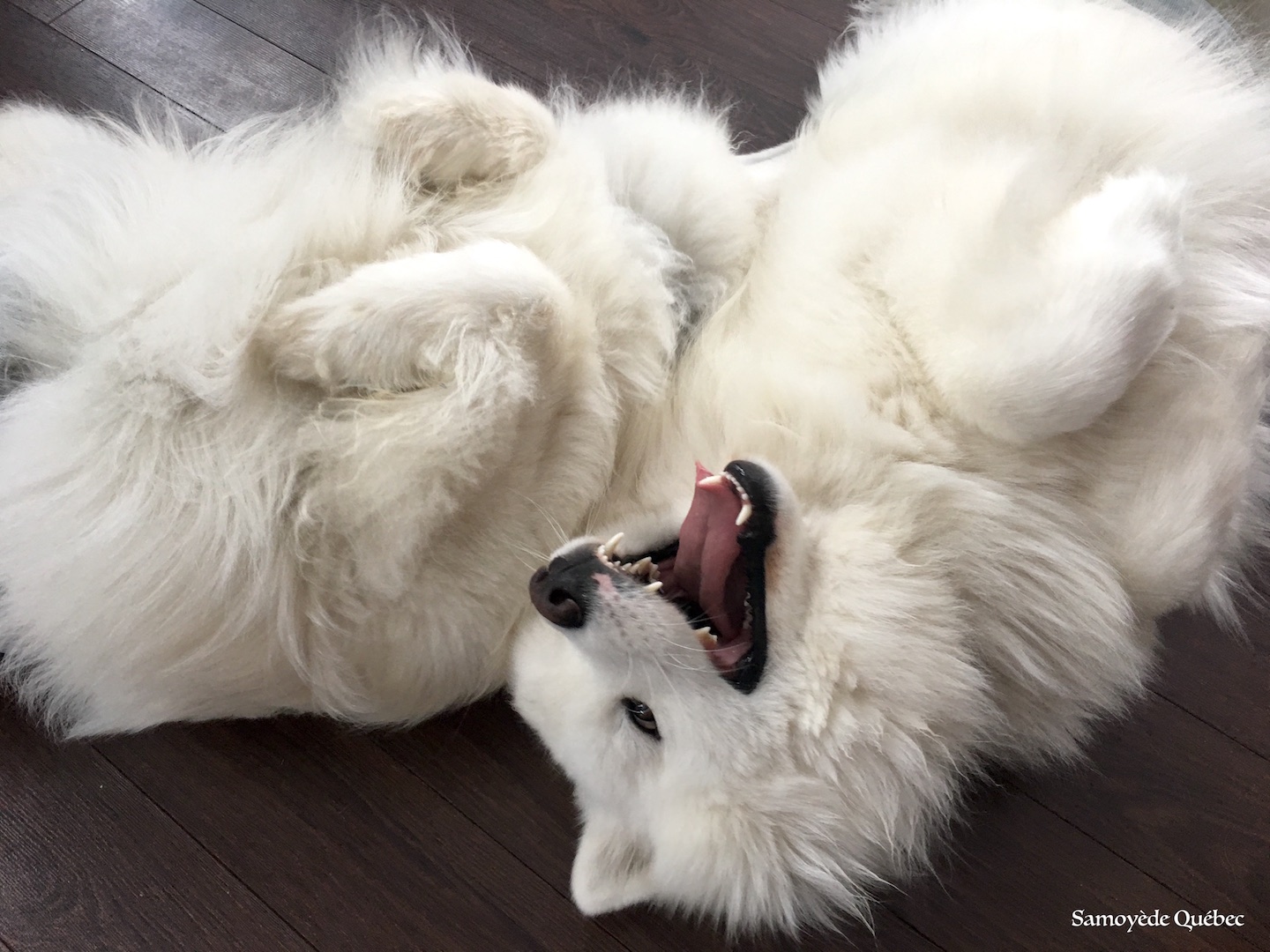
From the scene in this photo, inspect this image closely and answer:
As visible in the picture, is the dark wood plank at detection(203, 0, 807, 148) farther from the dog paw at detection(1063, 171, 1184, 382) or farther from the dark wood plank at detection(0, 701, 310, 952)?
the dark wood plank at detection(0, 701, 310, 952)

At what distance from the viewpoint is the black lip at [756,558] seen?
1057 mm

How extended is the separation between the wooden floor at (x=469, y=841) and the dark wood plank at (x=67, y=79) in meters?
1.40

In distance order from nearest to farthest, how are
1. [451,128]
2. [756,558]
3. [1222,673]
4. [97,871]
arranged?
[756,558], [451,128], [97,871], [1222,673]

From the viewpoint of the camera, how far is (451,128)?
1.42 meters

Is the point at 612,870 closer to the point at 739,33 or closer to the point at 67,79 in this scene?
the point at 739,33

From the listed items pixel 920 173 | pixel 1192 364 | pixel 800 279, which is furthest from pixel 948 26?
pixel 1192 364

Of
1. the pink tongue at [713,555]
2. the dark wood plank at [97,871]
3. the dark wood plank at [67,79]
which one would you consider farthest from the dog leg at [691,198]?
the dark wood plank at [97,871]

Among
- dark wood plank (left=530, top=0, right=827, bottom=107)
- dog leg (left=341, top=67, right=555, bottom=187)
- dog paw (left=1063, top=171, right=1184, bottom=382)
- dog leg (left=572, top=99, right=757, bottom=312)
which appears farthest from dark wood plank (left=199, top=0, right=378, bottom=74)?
dog paw (left=1063, top=171, right=1184, bottom=382)

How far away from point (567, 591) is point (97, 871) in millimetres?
1166

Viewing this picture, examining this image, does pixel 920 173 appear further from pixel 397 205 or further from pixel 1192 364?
pixel 397 205

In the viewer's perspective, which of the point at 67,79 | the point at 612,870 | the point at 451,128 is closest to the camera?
the point at 612,870

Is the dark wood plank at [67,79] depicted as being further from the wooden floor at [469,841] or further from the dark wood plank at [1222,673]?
the dark wood plank at [1222,673]

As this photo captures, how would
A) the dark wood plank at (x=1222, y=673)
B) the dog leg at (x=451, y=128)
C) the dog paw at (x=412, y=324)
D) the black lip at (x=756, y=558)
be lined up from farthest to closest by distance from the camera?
the dark wood plank at (x=1222, y=673) → the dog leg at (x=451, y=128) → the dog paw at (x=412, y=324) → the black lip at (x=756, y=558)

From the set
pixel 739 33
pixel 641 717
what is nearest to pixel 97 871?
pixel 641 717
